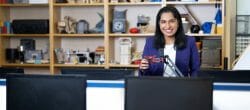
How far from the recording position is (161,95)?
5.61ft

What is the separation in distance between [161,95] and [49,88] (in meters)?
0.54

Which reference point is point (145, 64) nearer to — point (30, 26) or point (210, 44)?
point (210, 44)

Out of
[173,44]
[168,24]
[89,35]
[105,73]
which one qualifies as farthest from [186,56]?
[89,35]

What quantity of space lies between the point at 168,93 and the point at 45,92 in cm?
59

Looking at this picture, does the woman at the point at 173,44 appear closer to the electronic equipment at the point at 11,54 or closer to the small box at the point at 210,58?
the small box at the point at 210,58

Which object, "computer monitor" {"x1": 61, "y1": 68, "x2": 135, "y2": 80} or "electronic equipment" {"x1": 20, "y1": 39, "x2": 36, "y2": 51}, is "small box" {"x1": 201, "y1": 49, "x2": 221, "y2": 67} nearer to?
"electronic equipment" {"x1": 20, "y1": 39, "x2": 36, "y2": 51}

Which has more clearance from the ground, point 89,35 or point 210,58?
point 89,35

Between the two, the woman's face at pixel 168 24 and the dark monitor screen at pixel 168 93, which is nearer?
the dark monitor screen at pixel 168 93

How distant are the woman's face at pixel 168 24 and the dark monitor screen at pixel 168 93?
3.36 ft

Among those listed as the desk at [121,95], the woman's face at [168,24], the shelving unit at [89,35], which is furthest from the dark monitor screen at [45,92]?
the shelving unit at [89,35]

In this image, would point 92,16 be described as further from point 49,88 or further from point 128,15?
point 49,88

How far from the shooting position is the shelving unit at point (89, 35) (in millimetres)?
4934

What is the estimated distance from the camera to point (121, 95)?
199cm

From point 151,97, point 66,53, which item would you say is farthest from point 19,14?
point 151,97
